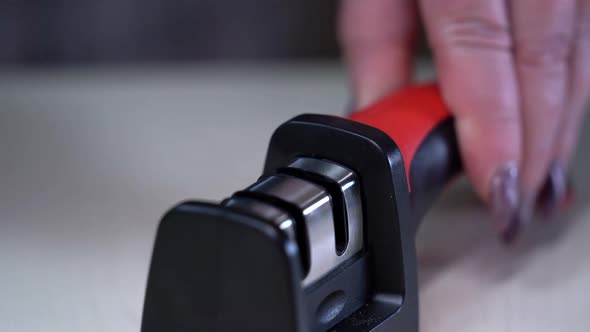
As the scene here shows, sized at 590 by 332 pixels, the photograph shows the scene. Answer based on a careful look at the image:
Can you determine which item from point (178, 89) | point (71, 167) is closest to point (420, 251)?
point (71, 167)

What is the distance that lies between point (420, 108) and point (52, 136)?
1.89 feet

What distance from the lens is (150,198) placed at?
849mm

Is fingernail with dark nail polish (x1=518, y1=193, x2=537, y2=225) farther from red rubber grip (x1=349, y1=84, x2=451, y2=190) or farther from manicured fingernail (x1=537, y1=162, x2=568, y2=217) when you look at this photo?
red rubber grip (x1=349, y1=84, x2=451, y2=190)

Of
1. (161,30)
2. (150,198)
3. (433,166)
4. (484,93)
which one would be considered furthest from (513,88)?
(161,30)

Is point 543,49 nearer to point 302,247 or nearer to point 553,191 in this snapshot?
point 553,191

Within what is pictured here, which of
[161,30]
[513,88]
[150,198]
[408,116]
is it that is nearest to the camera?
[408,116]

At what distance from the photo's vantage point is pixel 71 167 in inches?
36.3

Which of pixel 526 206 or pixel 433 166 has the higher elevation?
pixel 433 166

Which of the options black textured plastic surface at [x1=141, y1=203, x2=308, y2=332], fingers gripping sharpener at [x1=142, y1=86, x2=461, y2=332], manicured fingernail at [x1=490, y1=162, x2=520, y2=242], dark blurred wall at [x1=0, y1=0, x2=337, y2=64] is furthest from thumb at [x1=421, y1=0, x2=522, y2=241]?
dark blurred wall at [x1=0, y1=0, x2=337, y2=64]

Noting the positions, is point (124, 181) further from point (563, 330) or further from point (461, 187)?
point (563, 330)

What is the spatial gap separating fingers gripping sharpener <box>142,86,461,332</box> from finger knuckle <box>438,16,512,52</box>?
0.17m

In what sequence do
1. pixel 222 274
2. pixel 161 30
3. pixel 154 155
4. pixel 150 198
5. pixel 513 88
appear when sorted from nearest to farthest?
pixel 222 274 < pixel 513 88 < pixel 150 198 < pixel 154 155 < pixel 161 30

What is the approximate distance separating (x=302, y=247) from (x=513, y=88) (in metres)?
0.37

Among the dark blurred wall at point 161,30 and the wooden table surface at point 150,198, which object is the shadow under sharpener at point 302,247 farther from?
the dark blurred wall at point 161,30
